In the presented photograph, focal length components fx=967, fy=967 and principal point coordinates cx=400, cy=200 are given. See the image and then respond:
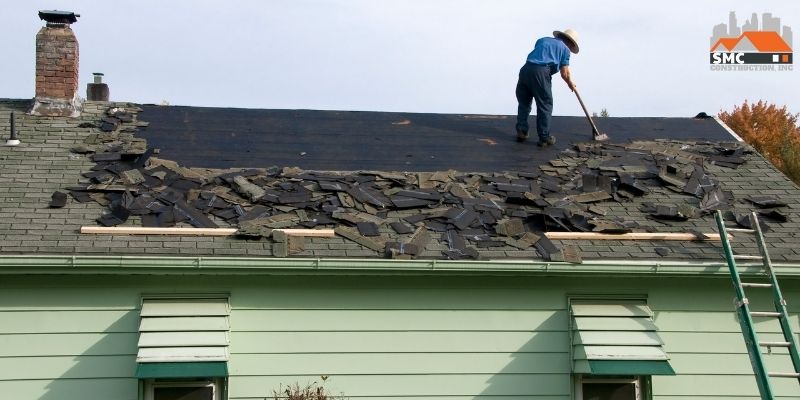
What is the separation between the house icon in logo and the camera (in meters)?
20.6

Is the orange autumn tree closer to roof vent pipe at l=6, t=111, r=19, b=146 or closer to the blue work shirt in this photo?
the blue work shirt

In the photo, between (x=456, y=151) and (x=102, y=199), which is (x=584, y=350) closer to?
(x=456, y=151)

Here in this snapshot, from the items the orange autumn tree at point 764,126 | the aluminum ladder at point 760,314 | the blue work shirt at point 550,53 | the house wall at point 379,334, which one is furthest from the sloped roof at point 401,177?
the orange autumn tree at point 764,126

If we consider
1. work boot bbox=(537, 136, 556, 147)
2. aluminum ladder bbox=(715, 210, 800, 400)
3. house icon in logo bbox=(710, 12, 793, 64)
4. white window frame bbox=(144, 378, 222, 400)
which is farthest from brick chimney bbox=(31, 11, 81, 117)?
house icon in logo bbox=(710, 12, 793, 64)

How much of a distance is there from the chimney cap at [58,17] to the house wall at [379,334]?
5.88 m

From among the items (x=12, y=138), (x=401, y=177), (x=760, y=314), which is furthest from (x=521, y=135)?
(x=12, y=138)

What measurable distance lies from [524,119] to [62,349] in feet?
23.2

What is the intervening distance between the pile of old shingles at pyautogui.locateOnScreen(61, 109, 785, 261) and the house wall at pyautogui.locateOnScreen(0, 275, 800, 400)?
481 mm

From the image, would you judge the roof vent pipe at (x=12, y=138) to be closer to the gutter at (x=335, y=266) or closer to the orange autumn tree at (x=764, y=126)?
the gutter at (x=335, y=266)

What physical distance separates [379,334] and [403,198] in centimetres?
197

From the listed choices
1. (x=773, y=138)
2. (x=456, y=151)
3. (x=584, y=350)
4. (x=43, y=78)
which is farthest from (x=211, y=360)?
(x=773, y=138)

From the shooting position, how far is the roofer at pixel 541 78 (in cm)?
1292

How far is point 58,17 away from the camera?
13.2 m

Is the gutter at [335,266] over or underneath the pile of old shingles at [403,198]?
underneath
